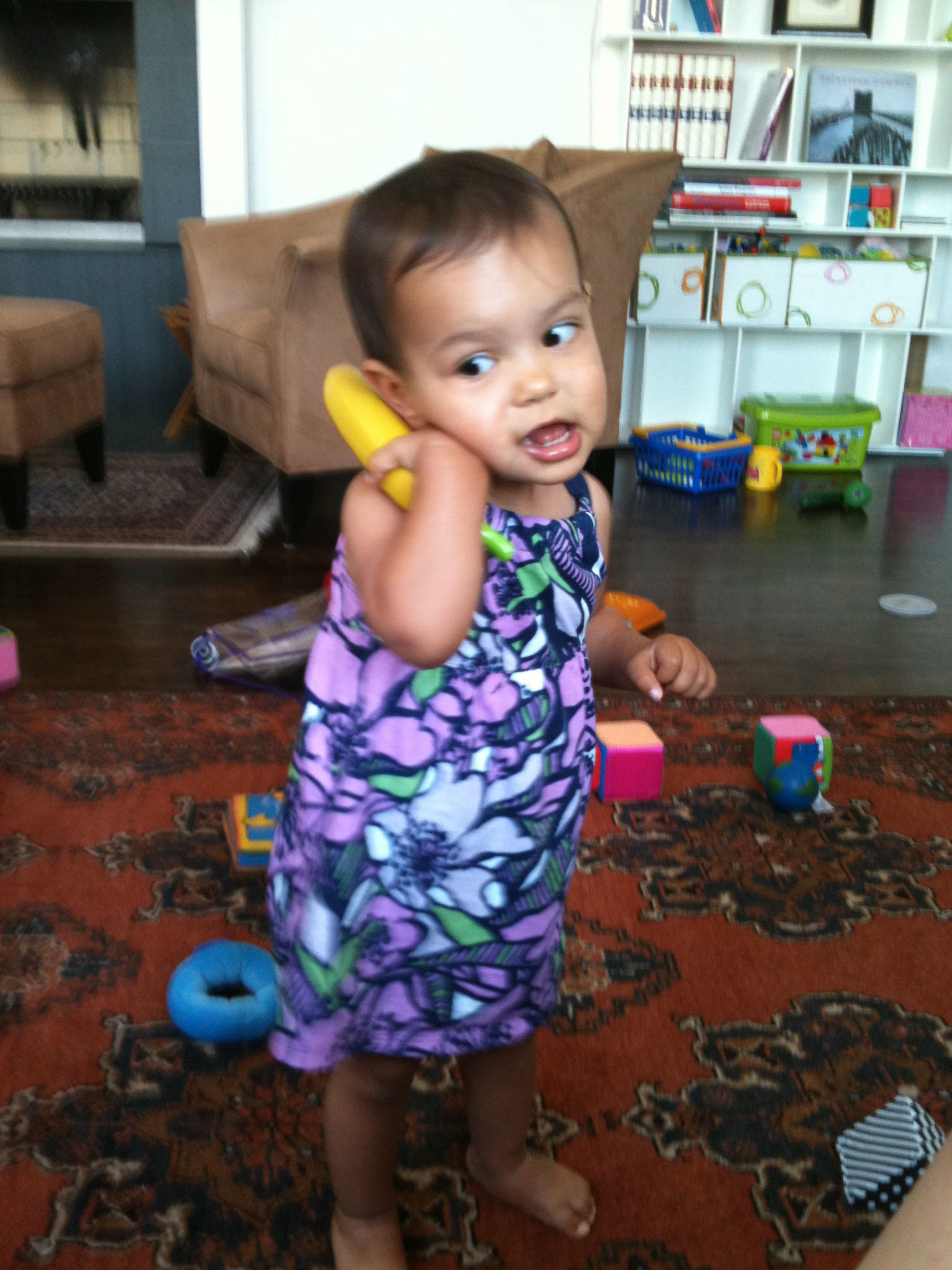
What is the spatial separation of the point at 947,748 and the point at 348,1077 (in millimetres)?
1205

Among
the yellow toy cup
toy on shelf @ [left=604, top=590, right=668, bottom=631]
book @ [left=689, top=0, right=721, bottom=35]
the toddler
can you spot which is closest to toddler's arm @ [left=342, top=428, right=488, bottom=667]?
the toddler

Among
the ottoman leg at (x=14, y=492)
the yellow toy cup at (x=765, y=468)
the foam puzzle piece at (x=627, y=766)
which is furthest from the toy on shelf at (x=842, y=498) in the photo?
the ottoman leg at (x=14, y=492)

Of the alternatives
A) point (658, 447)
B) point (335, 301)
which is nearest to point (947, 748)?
point (335, 301)

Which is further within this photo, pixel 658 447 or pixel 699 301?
pixel 699 301

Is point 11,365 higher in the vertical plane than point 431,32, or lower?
lower

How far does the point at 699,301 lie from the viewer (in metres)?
3.71

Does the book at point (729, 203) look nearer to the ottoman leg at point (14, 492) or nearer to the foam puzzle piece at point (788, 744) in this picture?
the ottoman leg at point (14, 492)

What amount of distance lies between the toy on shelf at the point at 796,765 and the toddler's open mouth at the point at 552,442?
913 millimetres

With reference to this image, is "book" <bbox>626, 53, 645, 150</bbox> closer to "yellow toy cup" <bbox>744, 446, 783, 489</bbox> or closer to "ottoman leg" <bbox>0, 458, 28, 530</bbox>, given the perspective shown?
"yellow toy cup" <bbox>744, 446, 783, 489</bbox>

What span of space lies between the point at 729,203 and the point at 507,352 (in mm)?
3230

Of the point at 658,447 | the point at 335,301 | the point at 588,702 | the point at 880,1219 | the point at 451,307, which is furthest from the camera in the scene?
the point at 658,447

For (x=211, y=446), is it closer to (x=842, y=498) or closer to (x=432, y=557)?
(x=842, y=498)

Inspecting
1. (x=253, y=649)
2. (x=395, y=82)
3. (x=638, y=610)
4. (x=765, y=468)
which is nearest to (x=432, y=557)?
(x=253, y=649)

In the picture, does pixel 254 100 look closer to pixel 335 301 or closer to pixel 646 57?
pixel 646 57
